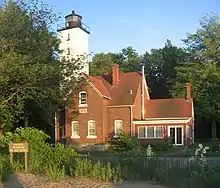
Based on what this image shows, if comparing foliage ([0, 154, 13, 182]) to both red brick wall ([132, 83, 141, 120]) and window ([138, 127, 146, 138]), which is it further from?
red brick wall ([132, 83, 141, 120])

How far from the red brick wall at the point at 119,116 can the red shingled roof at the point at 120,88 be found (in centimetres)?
66

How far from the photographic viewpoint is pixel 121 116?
4450 cm

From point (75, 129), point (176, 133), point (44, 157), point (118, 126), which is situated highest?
point (118, 126)

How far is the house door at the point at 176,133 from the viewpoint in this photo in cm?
4344

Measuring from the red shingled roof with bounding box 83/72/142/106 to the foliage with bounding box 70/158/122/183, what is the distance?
2844cm

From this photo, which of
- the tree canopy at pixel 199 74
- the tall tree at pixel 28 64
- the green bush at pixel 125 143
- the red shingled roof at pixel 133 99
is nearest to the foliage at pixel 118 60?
the tree canopy at pixel 199 74

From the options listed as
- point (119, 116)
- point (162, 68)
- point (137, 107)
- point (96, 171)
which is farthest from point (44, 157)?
point (162, 68)

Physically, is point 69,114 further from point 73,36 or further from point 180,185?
point 180,185

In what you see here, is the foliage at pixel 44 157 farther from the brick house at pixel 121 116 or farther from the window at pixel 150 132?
the window at pixel 150 132

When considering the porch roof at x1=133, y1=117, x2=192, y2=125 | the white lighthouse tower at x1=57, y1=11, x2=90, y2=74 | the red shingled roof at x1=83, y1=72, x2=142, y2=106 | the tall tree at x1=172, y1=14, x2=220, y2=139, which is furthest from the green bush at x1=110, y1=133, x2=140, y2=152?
the tall tree at x1=172, y1=14, x2=220, y2=139

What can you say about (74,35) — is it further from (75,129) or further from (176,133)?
(176,133)

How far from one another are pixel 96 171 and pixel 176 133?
29922 millimetres

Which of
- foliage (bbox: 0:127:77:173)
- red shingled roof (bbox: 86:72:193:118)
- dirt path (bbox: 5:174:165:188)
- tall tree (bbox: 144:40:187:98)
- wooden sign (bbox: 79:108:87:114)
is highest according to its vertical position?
tall tree (bbox: 144:40:187:98)

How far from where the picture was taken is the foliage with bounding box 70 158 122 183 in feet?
46.8
